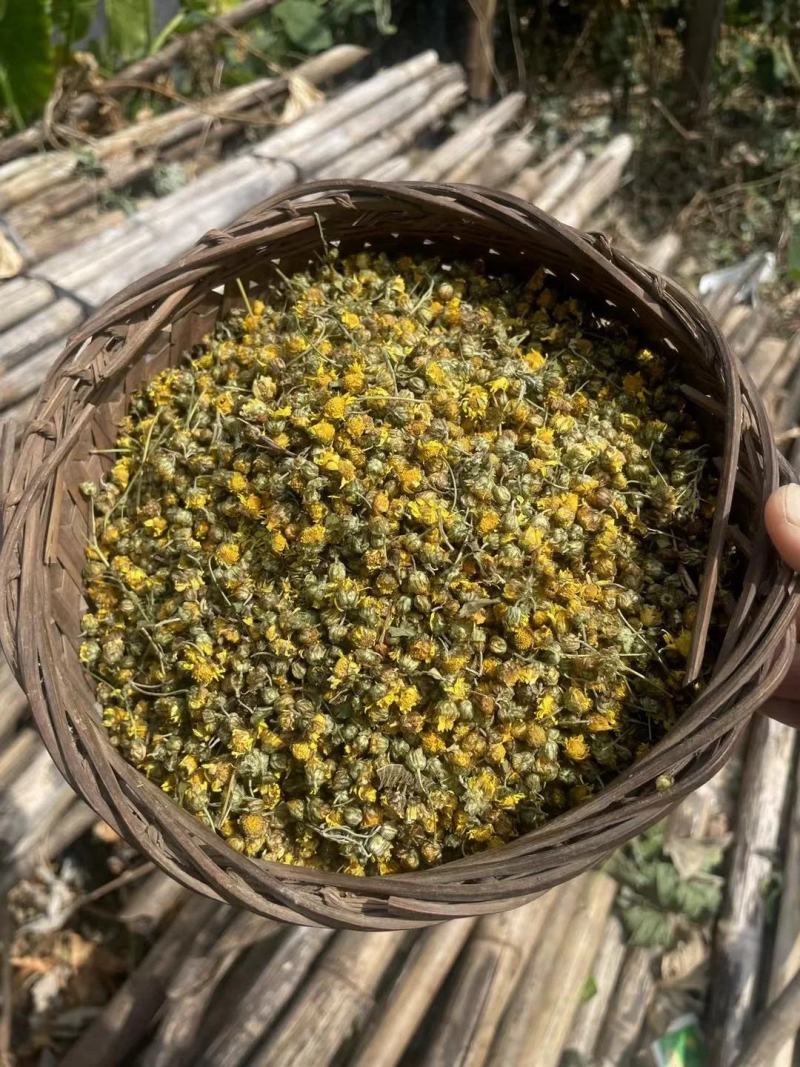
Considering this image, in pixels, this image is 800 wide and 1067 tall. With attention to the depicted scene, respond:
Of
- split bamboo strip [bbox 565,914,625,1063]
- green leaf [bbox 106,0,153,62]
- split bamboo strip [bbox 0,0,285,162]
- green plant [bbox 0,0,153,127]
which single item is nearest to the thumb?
split bamboo strip [bbox 565,914,625,1063]

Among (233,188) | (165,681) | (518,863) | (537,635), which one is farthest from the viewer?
(233,188)

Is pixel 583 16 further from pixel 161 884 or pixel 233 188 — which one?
pixel 161 884

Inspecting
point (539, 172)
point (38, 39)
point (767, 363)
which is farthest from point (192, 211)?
point (767, 363)

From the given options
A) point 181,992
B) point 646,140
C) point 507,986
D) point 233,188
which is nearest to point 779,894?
point 507,986

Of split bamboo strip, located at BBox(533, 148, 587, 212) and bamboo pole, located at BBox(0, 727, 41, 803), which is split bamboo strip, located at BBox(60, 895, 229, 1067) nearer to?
bamboo pole, located at BBox(0, 727, 41, 803)

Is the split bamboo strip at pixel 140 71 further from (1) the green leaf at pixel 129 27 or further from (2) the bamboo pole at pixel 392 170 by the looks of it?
(2) the bamboo pole at pixel 392 170

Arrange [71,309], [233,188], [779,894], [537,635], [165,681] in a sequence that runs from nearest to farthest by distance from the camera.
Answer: [537,635] < [165,681] < [779,894] < [71,309] < [233,188]
